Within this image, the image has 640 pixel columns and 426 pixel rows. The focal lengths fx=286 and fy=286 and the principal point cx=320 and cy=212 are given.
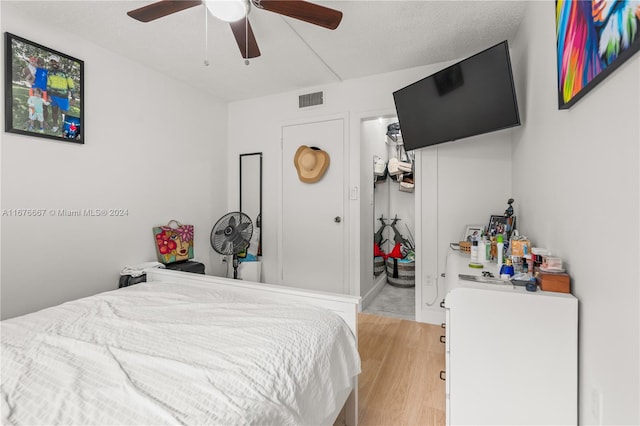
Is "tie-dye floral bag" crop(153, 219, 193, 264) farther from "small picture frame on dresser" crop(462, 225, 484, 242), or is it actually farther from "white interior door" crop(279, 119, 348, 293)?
"small picture frame on dresser" crop(462, 225, 484, 242)

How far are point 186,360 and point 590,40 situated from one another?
1724 mm

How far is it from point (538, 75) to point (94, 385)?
8.20 feet

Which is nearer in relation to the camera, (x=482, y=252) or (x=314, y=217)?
(x=482, y=252)

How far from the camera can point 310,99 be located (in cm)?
331

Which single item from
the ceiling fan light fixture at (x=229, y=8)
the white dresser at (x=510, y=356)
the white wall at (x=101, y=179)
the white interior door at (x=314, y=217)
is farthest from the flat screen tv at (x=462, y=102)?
the white wall at (x=101, y=179)

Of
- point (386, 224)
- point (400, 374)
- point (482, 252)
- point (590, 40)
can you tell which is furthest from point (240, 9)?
point (386, 224)

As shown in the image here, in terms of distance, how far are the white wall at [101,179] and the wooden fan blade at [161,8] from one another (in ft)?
3.47

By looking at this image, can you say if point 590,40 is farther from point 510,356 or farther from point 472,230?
point 472,230

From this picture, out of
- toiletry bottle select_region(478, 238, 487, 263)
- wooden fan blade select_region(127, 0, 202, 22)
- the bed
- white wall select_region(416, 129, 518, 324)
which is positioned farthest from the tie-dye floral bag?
toiletry bottle select_region(478, 238, 487, 263)

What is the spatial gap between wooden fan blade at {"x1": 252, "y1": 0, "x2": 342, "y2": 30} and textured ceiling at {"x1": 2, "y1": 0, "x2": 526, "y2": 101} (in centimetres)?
40

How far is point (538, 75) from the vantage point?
1.69 meters

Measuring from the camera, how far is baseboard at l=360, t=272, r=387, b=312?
3.24 metres

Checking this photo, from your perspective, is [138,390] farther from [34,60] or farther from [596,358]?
[34,60]

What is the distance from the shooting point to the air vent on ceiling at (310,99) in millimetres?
3260
